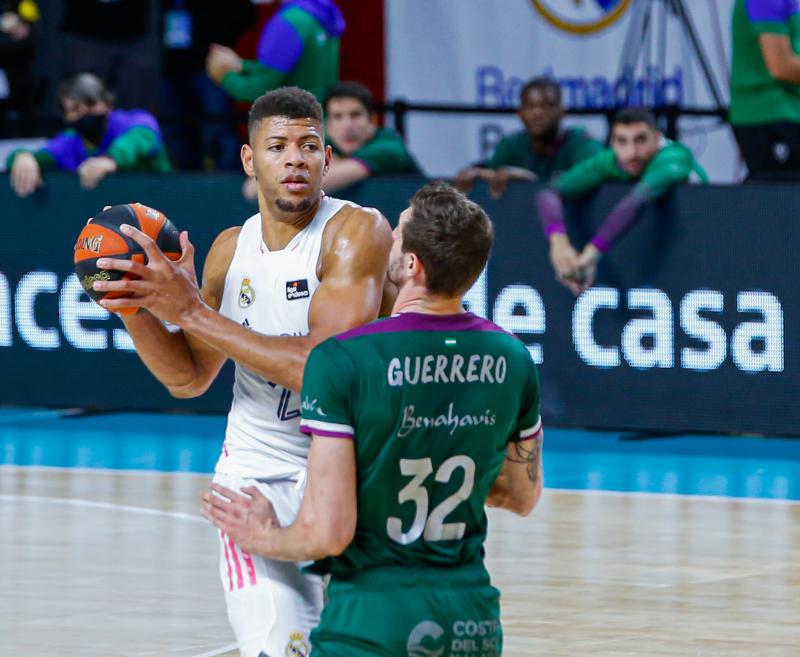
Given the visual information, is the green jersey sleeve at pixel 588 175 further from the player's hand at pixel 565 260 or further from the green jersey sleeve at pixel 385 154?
the green jersey sleeve at pixel 385 154

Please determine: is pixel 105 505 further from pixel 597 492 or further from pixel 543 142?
pixel 543 142

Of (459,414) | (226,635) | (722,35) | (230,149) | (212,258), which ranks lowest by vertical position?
(226,635)

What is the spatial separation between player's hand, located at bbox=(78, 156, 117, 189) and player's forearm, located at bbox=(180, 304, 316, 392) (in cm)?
741

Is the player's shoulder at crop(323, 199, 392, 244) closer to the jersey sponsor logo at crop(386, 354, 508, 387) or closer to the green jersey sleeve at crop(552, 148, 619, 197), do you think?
the jersey sponsor logo at crop(386, 354, 508, 387)

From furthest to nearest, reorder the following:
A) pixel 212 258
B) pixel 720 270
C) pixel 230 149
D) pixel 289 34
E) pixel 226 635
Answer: pixel 230 149 → pixel 289 34 → pixel 720 270 → pixel 226 635 → pixel 212 258

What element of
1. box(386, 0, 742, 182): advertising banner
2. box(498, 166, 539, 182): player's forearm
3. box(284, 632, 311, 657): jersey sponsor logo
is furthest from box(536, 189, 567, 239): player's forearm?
box(284, 632, 311, 657): jersey sponsor logo

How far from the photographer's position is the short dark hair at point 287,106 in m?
5.36

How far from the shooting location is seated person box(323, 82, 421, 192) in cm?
1167

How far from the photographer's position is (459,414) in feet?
13.8

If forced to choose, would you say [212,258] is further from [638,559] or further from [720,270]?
[720,270]

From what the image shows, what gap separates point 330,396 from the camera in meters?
4.10

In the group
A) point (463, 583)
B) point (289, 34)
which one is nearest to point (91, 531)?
point (289, 34)

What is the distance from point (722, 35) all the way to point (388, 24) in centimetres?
307

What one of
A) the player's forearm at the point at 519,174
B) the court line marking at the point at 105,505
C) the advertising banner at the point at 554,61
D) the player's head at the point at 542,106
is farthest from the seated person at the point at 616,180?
the advertising banner at the point at 554,61
